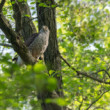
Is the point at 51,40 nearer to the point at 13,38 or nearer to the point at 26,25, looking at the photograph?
the point at 26,25

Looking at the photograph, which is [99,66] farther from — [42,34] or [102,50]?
[42,34]

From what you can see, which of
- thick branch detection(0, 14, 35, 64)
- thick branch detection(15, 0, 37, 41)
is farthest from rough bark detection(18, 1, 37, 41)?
thick branch detection(0, 14, 35, 64)

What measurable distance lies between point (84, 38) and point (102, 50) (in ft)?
1.67

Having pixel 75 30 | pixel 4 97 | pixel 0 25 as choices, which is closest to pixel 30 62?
pixel 0 25

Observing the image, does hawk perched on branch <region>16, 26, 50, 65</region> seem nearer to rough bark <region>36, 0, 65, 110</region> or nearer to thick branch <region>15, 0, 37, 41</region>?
rough bark <region>36, 0, 65, 110</region>

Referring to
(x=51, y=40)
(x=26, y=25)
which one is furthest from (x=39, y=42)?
(x=26, y=25)

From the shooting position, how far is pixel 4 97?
1575 mm

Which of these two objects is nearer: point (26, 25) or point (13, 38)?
point (13, 38)

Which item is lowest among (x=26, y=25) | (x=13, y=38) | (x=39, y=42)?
(x=39, y=42)

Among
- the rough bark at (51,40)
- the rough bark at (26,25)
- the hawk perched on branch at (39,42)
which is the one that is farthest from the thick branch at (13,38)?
the rough bark at (26,25)

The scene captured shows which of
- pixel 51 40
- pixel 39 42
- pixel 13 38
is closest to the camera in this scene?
pixel 13 38

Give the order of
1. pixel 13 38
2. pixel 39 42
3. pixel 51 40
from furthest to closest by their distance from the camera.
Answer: pixel 39 42 → pixel 51 40 → pixel 13 38

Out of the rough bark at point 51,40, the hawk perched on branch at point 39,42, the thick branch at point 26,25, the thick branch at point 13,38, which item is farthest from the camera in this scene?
the thick branch at point 26,25

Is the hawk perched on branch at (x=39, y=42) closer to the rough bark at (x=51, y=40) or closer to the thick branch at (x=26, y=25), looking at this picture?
the rough bark at (x=51, y=40)
